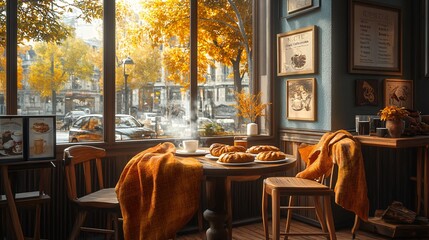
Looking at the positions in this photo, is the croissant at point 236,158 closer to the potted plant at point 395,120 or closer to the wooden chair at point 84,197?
the wooden chair at point 84,197

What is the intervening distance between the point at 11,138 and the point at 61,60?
2.79 feet

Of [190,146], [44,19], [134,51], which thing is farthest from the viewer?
[134,51]

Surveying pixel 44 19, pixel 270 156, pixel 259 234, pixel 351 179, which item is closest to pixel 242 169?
pixel 270 156

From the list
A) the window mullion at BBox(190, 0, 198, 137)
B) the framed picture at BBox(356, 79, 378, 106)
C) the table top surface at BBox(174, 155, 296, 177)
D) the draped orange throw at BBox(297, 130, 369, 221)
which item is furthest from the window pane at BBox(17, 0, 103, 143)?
the framed picture at BBox(356, 79, 378, 106)

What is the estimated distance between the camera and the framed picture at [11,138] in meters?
2.56

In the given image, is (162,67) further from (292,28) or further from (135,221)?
(135,221)

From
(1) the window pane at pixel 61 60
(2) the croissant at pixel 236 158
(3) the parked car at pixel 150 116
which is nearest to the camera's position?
(2) the croissant at pixel 236 158

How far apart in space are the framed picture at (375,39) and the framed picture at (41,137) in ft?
8.63

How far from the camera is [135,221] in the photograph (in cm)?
233

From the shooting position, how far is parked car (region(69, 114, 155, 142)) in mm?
3305

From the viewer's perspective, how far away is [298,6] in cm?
395

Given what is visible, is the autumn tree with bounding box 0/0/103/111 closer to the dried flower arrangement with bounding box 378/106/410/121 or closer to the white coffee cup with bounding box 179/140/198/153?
the white coffee cup with bounding box 179/140/198/153

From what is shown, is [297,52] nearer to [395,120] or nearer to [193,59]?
[193,59]

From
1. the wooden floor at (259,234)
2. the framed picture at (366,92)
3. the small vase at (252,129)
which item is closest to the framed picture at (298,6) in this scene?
the framed picture at (366,92)
